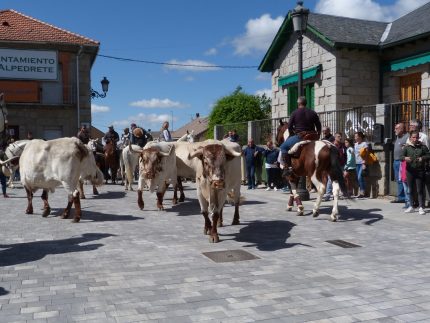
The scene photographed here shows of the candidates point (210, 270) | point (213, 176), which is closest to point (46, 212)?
point (213, 176)

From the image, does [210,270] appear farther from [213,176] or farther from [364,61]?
[364,61]

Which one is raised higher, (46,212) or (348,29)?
(348,29)

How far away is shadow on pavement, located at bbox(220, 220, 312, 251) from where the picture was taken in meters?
6.85

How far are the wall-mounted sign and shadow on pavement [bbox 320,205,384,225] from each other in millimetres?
21689

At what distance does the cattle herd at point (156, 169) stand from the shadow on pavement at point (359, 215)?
2446 millimetres

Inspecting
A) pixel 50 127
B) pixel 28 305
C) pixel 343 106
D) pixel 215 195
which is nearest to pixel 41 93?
pixel 50 127

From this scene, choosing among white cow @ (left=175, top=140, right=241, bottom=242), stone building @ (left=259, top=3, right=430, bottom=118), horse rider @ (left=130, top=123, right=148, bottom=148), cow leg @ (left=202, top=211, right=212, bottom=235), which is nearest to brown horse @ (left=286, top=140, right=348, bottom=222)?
white cow @ (left=175, top=140, right=241, bottom=242)

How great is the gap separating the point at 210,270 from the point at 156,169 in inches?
191

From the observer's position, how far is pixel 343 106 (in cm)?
1655

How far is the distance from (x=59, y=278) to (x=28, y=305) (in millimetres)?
860

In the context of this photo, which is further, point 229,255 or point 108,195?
point 108,195

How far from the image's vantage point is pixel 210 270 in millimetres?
5504

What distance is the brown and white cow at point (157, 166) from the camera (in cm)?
1001

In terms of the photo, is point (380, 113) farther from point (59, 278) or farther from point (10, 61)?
point (10, 61)
